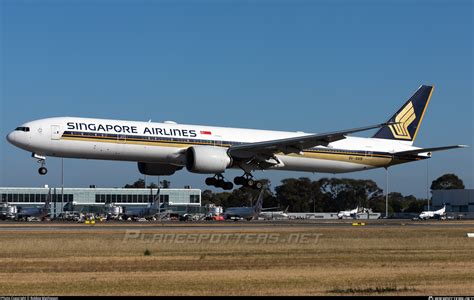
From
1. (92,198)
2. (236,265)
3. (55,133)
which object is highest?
(55,133)

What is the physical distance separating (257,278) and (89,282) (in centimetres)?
454

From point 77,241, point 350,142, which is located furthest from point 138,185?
point 77,241

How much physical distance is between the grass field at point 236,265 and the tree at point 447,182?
137 metres

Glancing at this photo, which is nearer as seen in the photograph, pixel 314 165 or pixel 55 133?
pixel 55 133

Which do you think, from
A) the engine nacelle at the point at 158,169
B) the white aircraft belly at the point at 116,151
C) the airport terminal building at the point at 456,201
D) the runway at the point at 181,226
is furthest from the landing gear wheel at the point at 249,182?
the airport terminal building at the point at 456,201

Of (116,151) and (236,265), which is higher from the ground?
(116,151)

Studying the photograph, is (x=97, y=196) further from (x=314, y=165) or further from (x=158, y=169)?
(x=314, y=165)

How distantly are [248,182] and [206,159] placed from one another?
693 centimetres

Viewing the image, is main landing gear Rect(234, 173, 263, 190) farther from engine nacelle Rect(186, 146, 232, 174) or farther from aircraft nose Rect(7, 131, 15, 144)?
aircraft nose Rect(7, 131, 15, 144)

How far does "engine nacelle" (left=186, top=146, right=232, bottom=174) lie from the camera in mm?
51500

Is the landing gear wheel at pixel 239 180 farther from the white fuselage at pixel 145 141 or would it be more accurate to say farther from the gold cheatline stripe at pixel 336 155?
the gold cheatline stripe at pixel 336 155

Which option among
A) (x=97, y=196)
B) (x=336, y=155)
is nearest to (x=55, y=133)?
(x=336, y=155)

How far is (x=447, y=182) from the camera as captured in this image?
17388cm

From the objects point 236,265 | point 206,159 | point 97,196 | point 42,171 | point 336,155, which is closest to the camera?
point 236,265
